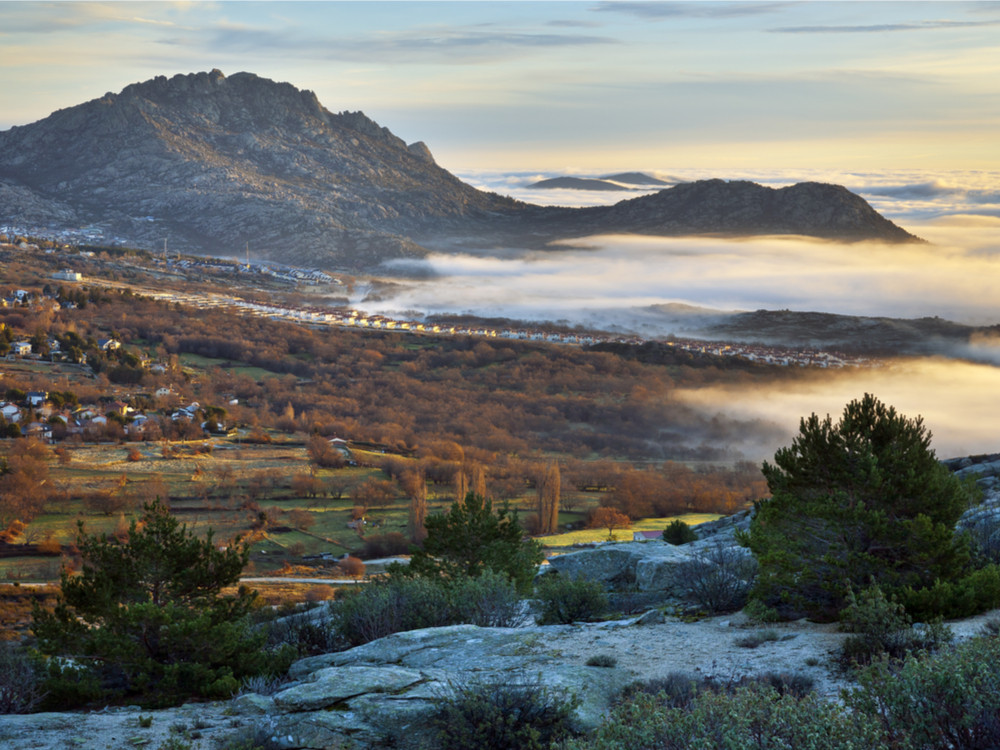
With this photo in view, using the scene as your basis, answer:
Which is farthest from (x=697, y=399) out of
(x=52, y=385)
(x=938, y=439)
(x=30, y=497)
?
(x=30, y=497)


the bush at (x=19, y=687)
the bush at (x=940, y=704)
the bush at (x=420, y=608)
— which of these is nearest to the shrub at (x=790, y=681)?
the bush at (x=940, y=704)

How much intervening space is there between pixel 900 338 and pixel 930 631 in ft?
481

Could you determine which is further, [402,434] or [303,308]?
[303,308]

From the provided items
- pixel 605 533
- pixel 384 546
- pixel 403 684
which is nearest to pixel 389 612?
pixel 403 684

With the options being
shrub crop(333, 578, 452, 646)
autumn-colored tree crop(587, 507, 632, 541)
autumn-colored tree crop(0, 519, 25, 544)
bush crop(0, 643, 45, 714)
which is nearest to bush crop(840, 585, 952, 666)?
shrub crop(333, 578, 452, 646)

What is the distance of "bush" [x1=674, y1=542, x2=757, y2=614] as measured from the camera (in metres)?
14.6

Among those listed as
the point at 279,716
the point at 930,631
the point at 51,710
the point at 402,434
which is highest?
the point at 930,631

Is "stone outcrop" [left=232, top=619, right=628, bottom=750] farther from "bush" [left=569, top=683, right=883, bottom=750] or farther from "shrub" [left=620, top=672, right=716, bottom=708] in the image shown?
"bush" [left=569, top=683, right=883, bottom=750]

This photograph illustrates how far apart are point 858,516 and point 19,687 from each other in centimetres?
1151

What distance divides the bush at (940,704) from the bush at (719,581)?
7641 millimetres

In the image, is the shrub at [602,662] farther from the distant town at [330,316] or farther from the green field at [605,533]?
the distant town at [330,316]

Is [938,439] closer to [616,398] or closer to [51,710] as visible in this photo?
[616,398]

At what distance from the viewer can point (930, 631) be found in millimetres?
9758

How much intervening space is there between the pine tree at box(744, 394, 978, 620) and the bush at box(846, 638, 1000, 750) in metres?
5.19
